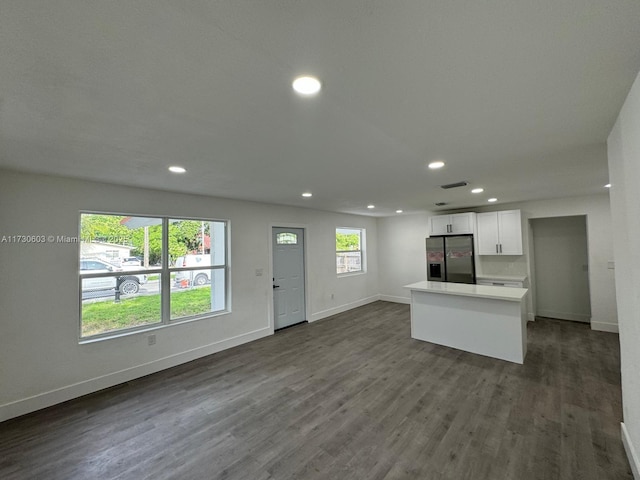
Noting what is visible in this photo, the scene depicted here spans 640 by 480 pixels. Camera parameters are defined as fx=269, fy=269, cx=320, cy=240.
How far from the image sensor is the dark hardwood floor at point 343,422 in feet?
6.55

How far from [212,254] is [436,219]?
5.03m

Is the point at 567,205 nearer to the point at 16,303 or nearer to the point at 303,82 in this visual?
the point at 303,82

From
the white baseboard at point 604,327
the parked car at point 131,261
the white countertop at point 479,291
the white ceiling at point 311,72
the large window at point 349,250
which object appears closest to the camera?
the white ceiling at point 311,72

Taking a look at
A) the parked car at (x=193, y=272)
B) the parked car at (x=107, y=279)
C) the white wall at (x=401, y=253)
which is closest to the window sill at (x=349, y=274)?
the white wall at (x=401, y=253)

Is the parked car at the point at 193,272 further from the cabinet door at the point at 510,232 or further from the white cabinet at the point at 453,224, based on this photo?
the cabinet door at the point at 510,232

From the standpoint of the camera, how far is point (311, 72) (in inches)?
51.4

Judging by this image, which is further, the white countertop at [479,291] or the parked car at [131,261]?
the white countertop at [479,291]

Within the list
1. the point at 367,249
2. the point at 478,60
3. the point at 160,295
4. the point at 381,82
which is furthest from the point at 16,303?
the point at 367,249

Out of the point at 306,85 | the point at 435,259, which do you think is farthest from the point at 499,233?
the point at 306,85

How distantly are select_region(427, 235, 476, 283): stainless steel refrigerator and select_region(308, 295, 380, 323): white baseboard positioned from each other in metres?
1.76

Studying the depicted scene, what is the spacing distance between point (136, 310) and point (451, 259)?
6.10 m

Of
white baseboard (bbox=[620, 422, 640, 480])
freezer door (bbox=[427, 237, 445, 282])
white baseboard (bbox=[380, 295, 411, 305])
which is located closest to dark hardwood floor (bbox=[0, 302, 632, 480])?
white baseboard (bbox=[620, 422, 640, 480])

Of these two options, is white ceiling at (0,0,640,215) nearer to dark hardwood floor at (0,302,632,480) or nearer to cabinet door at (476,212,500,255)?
dark hardwood floor at (0,302,632,480)

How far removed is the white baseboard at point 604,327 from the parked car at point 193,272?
271 inches
